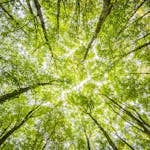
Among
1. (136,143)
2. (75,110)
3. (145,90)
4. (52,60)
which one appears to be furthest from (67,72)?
(136,143)

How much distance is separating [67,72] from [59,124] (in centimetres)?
487

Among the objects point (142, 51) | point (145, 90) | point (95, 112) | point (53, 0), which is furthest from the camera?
point (95, 112)

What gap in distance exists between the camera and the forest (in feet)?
35.6

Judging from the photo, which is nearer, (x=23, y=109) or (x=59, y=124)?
(x=23, y=109)

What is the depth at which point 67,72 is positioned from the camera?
1617cm

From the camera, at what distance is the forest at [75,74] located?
10852 mm

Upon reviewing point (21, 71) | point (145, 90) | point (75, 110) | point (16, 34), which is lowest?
point (145, 90)

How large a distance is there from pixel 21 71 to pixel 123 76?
7217mm

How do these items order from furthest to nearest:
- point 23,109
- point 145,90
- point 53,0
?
point 23,109
point 145,90
point 53,0

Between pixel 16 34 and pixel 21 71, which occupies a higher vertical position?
pixel 16 34

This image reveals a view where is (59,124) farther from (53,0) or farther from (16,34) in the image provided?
(53,0)

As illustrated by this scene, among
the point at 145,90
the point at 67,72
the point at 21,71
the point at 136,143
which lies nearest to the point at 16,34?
the point at 21,71

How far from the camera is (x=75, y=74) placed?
17297 millimetres

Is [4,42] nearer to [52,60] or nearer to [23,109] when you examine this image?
[52,60]
